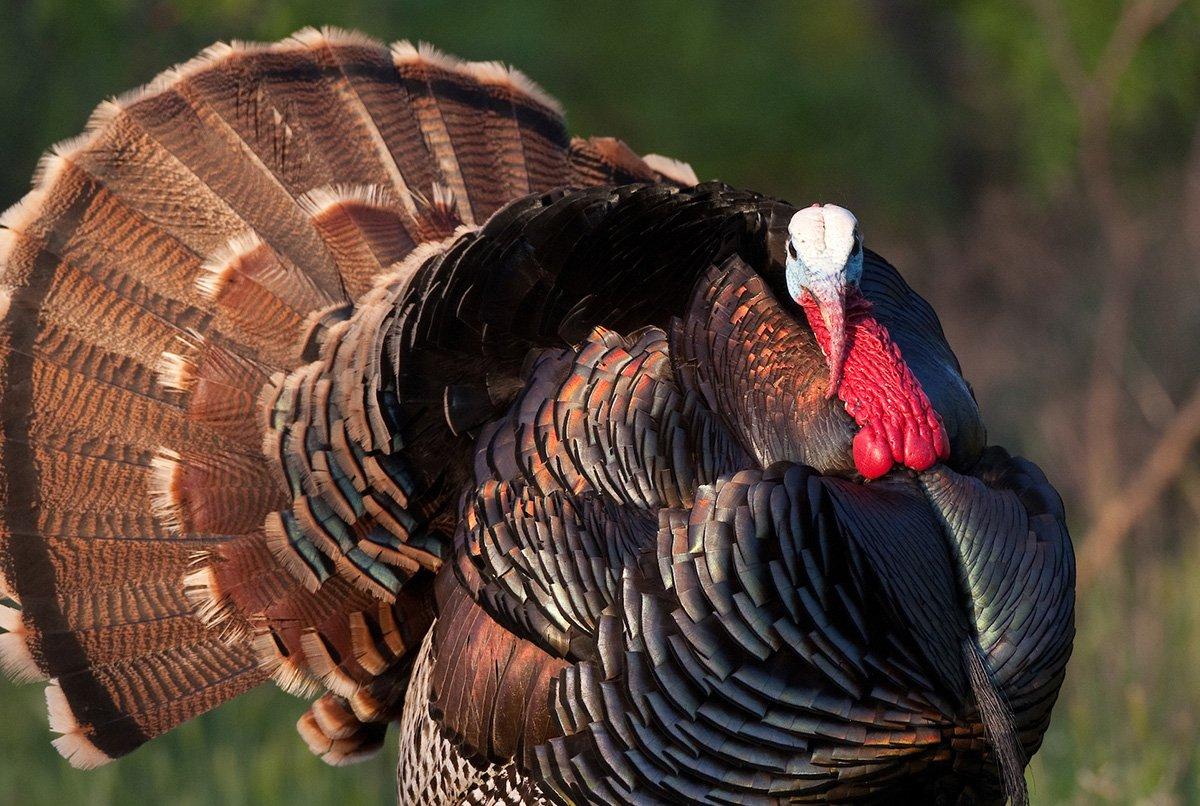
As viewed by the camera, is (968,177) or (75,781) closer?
(75,781)

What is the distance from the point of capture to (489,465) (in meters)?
2.84

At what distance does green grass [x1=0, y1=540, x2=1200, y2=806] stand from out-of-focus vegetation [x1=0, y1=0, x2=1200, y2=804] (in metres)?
0.01

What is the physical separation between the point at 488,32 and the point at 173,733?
2.66m

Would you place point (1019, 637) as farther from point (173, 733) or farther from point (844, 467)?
point (173, 733)

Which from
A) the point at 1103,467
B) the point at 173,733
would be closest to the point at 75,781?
the point at 173,733

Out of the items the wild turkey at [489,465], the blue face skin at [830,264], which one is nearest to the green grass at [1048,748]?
the wild turkey at [489,465]

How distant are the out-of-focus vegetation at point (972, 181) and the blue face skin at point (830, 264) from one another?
66.7 inches

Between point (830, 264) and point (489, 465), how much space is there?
739 millimetres

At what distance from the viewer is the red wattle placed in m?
2.56

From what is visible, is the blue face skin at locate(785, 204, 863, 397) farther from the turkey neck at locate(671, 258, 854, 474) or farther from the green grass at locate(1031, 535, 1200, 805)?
the green grass at locate(1031, 535, 1200, 805)

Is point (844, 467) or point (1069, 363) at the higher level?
point (844, 467)

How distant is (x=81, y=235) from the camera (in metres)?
3.31

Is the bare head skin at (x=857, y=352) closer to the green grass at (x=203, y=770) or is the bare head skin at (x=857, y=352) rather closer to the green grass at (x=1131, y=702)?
the green grass at (x=1131, y=702)

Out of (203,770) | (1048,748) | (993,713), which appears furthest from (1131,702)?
(203,770)
